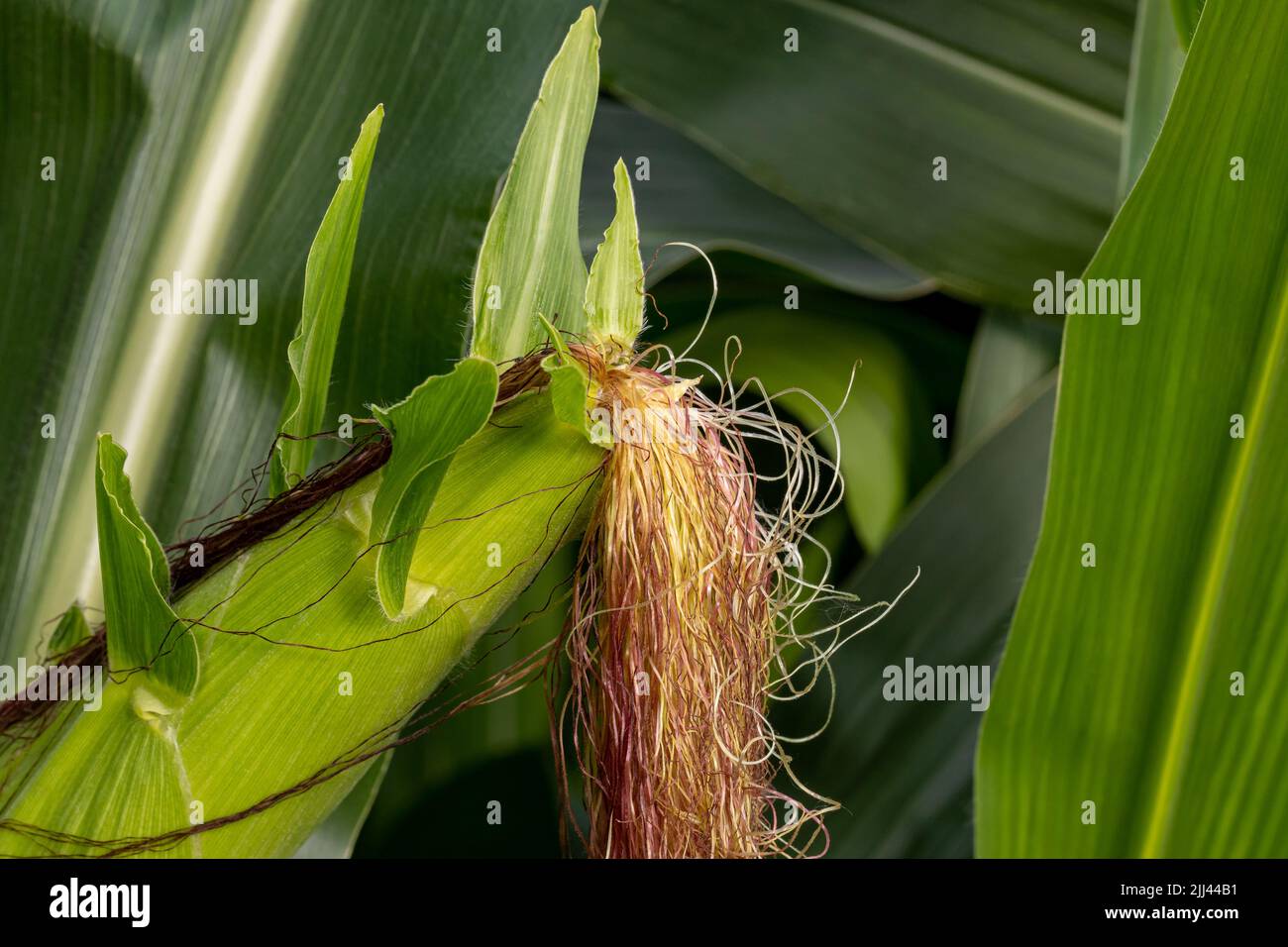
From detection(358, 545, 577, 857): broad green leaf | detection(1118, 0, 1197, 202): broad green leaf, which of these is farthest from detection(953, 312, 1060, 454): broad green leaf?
detection(358, 545, 577, 857): broad green leaf

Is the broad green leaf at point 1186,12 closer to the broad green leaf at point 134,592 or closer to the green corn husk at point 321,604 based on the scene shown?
the green corn husk at point 321,604

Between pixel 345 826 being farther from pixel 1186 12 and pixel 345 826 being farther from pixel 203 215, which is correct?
pixel 1186 12

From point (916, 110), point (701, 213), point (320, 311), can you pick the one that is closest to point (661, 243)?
point (701, 213)

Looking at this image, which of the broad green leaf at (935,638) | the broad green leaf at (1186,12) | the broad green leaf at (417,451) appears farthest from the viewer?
the broad green leaf at (935,638)

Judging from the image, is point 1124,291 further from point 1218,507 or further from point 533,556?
point 533,556

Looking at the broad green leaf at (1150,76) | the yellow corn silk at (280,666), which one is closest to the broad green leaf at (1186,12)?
the broad green leaf at (1150,76)
